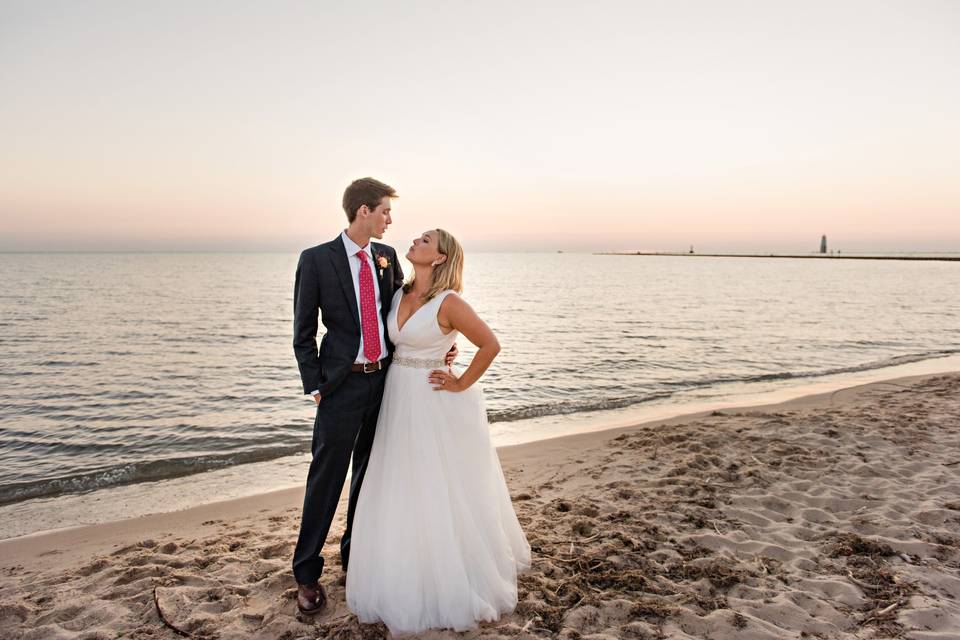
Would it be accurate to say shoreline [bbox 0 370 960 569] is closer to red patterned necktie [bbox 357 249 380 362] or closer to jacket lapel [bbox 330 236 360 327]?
red patterned necktie [bbox 357 249 380 362]

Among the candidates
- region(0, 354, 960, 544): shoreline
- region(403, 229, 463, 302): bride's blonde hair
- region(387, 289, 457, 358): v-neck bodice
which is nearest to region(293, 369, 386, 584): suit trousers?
region(387, 289, 457, 358): v-neck bodice

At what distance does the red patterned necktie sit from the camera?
3.48m

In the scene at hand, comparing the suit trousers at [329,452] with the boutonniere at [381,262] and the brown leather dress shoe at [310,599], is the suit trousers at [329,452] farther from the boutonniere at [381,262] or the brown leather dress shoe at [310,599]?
the boutonniere at [381,262]

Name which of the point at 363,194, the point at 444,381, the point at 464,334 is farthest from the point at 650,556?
the point at 363,194

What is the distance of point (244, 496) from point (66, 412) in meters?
6.16

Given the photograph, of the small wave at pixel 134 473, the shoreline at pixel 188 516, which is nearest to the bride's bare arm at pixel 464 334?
the shoreline at pixel 188 516

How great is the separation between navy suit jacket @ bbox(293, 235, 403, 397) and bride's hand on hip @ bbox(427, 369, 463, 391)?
0.52 metres

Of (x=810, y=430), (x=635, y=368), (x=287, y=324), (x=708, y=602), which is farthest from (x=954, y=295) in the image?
(x=708, y=602)

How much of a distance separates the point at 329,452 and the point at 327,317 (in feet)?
2.80

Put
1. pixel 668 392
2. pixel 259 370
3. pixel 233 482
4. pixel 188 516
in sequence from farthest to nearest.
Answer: pixel 259 370 → pixel 668 392 → pixel 233 482 → pixel 188 516

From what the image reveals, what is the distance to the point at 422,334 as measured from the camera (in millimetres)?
3438

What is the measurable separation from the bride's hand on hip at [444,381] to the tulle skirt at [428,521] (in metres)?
0.04

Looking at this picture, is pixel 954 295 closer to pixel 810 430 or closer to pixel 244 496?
pixel 810 430

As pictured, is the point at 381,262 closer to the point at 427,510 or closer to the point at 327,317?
the point at 327,317
